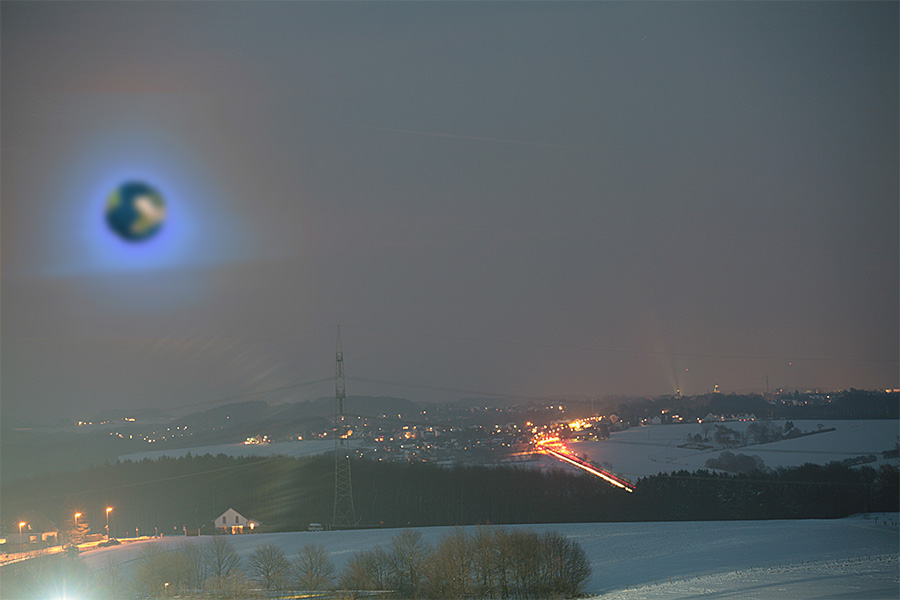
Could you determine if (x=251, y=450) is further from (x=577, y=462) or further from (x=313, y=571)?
(x=313, y=571)

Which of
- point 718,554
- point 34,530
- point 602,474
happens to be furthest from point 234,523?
point 718,554

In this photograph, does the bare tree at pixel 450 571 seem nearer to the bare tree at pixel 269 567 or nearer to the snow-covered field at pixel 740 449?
the bare tree at pixel 269 567

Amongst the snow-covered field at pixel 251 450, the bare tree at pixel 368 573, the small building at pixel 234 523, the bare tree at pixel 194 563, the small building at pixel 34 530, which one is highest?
the snow-covered field at pixel 251 450

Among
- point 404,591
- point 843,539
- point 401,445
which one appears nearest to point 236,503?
point 401,445

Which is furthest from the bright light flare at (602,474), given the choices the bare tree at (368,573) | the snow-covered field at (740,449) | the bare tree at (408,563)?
the bare tree at (368,573)

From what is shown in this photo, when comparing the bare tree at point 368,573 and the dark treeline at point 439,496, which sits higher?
the dark treeline at point 439,496

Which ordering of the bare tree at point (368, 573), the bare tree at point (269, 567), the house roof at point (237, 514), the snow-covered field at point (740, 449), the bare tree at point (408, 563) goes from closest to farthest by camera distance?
the bare tree at point (368, 573) < the bare tree at point (408, 563) < the bare tree at point (269, 567) < the house roof at point (237, 514) < the snow-covered field at point (740, 449)

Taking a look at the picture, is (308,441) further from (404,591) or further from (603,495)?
(404,591)
